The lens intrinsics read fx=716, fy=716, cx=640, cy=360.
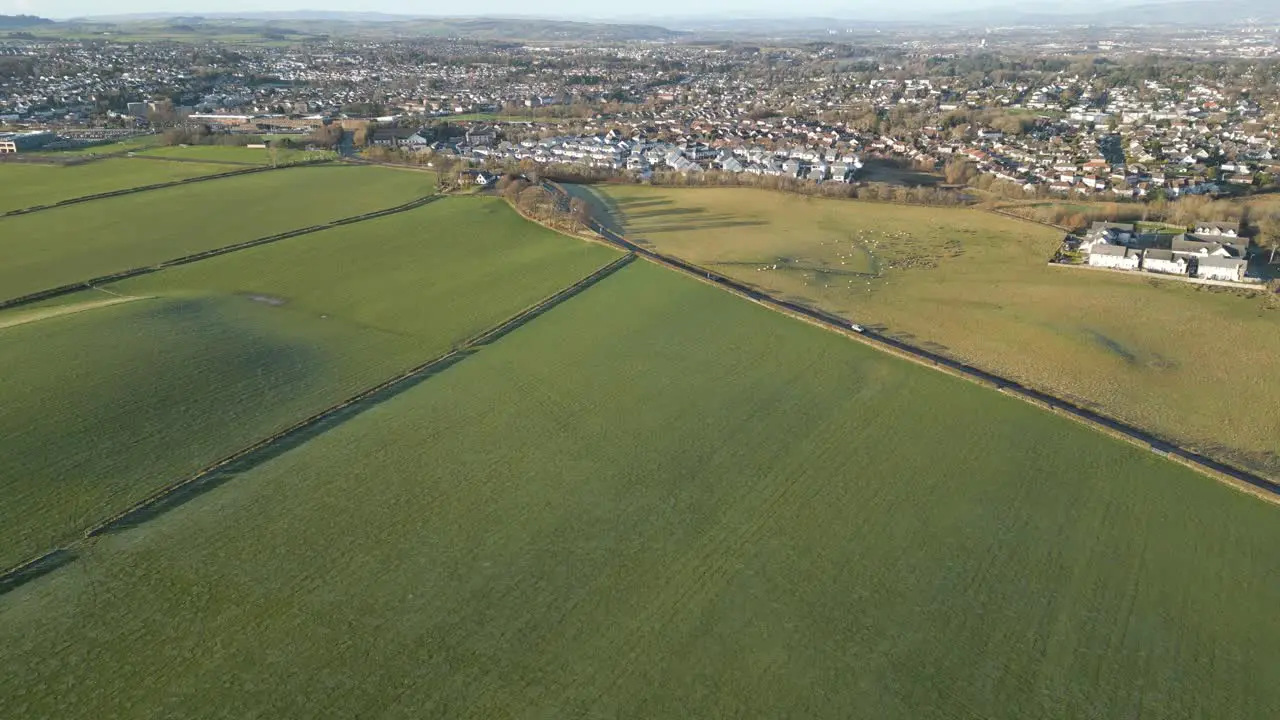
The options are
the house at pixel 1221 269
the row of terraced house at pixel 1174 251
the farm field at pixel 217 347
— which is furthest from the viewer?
the row of terraced house at pixel 1174 251

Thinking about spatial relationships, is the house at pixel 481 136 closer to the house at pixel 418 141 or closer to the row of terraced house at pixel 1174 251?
the house at pixel 418 141

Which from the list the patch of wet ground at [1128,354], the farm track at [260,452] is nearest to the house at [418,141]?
the farm track at [260,452]

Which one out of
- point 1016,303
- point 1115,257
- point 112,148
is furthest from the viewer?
point 112,148

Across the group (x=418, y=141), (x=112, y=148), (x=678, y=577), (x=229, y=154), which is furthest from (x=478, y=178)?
(x=678, y=577)

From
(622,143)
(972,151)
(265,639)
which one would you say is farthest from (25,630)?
(972,151)

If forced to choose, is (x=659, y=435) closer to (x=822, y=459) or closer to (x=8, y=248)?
(x=822, y=459)

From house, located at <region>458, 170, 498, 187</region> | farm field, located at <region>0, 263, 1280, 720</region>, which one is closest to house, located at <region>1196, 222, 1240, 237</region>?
farm field, located at <region>0, 263, 1280, 720</region>

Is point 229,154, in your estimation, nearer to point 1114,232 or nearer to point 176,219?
point 176,219
